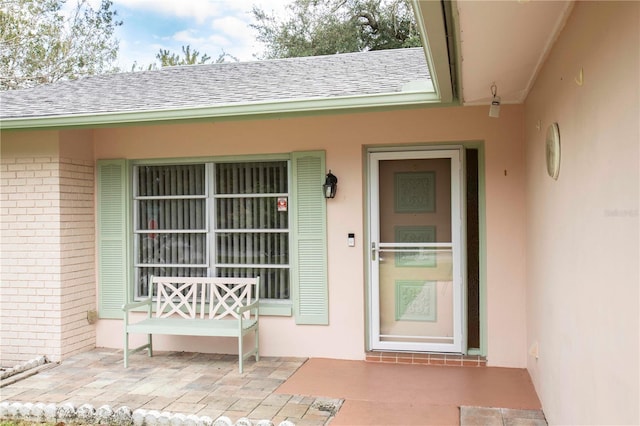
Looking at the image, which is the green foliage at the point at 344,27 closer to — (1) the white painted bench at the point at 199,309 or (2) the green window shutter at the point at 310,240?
(2) the green window shutter at the point at 310,240

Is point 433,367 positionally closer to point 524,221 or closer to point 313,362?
point 313,362

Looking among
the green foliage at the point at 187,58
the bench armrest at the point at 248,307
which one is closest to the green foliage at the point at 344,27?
the green foliage at the point at 187,58

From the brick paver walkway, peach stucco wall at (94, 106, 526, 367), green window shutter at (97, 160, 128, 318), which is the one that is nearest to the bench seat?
the brick paver walkway

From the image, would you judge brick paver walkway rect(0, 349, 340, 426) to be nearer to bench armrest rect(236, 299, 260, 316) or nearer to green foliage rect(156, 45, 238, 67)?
bench armrest rect(236, 299, 260, 316)

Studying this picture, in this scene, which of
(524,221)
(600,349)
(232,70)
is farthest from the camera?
(232,70)

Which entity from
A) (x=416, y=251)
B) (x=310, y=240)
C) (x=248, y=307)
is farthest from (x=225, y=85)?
(x=416, y=251)

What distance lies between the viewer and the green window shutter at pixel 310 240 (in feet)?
17.7

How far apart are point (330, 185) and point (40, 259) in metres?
3.02

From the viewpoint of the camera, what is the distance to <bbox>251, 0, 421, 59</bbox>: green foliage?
51.0 ft

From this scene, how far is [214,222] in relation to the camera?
5762 millimetres

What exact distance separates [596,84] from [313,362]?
376 cm

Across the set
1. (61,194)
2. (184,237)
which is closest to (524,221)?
(184,237)

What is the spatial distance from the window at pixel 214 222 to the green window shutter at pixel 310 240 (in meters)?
0.18

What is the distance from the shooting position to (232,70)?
6.75 m
